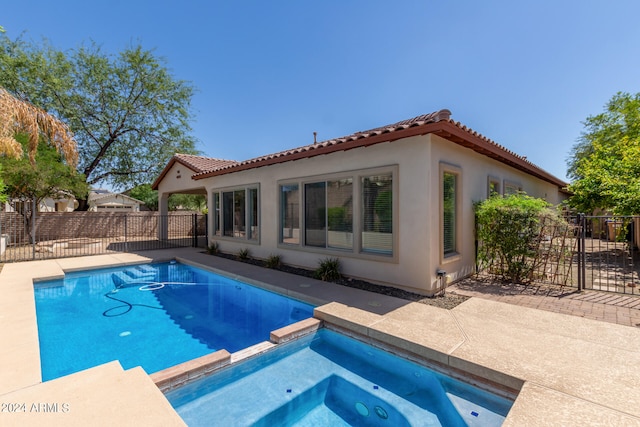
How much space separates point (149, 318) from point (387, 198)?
666cm

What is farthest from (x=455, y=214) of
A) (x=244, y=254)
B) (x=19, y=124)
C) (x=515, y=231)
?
(x=19, y=124)

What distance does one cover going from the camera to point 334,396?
4051mm

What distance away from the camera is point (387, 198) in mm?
7715

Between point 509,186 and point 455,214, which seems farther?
point 509,186

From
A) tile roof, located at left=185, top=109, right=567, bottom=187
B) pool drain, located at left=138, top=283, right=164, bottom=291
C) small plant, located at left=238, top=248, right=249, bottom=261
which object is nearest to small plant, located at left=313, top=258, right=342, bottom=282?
tile roof, located at left=185, top=109, right=567, bottom=187

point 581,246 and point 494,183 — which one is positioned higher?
point 494,183

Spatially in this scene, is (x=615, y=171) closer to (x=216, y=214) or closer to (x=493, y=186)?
(x=493, y=186)

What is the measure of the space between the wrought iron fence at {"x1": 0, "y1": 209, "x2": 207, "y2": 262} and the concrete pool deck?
33.7 ft

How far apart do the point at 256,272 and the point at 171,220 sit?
60.8 feet

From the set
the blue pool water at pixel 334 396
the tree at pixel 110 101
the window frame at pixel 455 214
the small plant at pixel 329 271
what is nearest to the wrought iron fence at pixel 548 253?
the window frame at pixel 455 214

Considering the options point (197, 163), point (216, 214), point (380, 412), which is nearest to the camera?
point (380, 412)

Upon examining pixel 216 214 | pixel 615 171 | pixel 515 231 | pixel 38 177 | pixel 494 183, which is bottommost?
pixel 515 231

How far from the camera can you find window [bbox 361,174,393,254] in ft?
25.3

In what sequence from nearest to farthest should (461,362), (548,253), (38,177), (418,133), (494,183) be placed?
(461,362) < (418,133) < (548,253) < (494,183) < (38,177)
